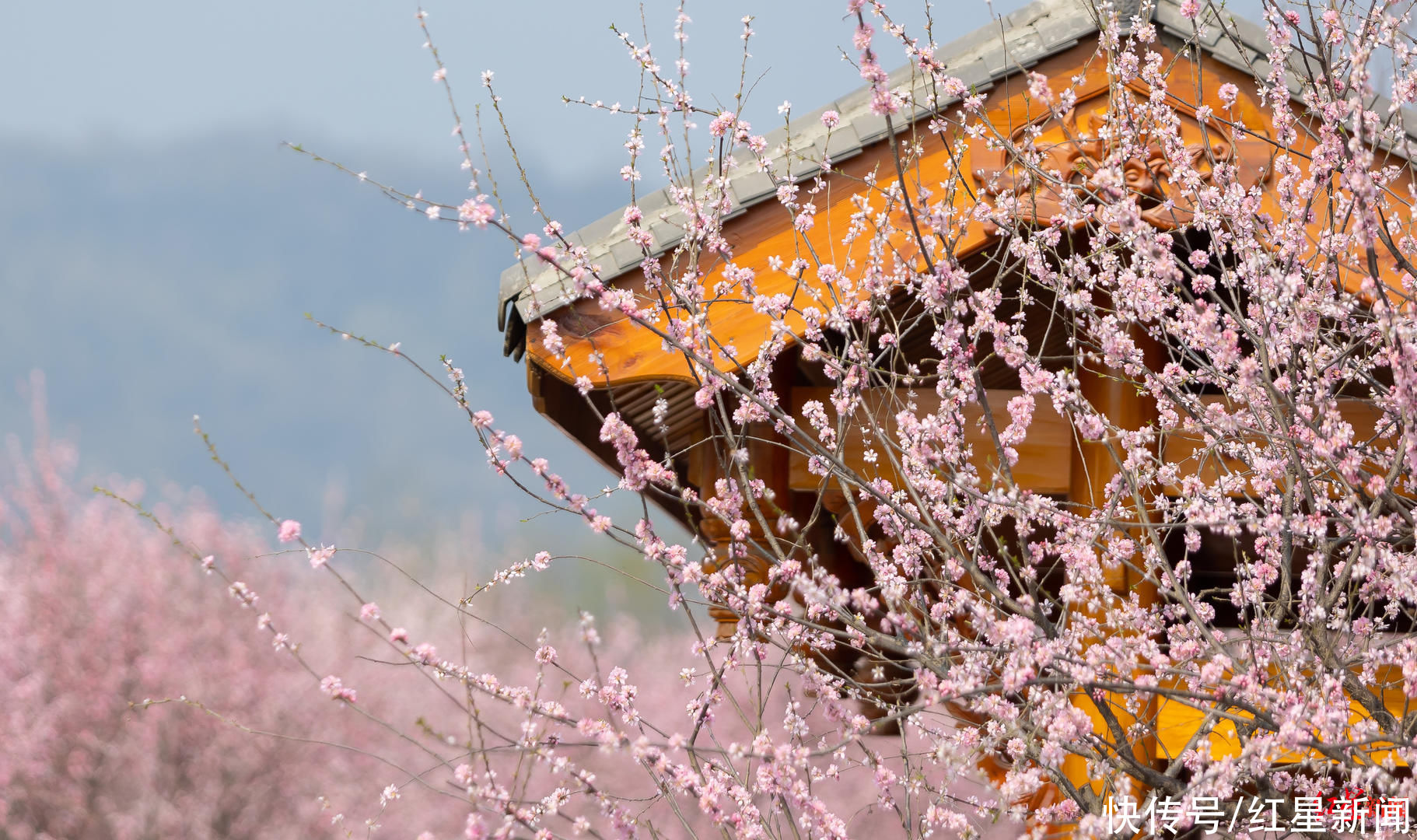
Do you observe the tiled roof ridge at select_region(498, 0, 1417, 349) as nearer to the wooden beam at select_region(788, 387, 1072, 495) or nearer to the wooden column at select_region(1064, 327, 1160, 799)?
the wooden beam at select_region(788, 387, 1072, 495)

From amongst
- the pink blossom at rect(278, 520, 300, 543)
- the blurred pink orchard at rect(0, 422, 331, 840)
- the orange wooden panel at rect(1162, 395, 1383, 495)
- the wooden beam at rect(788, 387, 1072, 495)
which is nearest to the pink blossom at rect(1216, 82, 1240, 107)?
the orange wooden panel at rect(1162, 395, 1383, 495)

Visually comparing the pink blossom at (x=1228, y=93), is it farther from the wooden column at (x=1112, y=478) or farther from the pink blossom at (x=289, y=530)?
Result: the pink blossom at (x=289, y=530)

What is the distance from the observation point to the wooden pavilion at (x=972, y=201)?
13.2 feet

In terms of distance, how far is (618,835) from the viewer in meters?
2.77

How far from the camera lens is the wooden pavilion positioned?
4.01 m

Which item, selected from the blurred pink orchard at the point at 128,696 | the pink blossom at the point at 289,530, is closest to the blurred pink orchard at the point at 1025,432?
the pink blossom at the point at 289,530

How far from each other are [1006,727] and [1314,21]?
2.11m

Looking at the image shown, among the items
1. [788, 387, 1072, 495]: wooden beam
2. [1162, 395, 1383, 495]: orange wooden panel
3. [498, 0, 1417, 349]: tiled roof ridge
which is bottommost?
[1162, 395, 1383, 495]: orange wooden panel

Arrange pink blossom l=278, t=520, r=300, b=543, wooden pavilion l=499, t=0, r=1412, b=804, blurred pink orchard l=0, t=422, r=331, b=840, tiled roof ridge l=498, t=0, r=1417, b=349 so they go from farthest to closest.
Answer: blurred pink orchard l=0, t=422, r=331, b=840, tiled roof ridge l=498, t=0, r=1417, b=349, wooden pavilion l=499, t=0, r=1412, b=804, pink blossom l=278, t=520, r=300, b=543

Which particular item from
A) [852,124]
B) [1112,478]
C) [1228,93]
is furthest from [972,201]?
[1112,478]

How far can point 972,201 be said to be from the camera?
3.99m

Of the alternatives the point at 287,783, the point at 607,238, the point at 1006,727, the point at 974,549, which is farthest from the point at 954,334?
the point at 287,783

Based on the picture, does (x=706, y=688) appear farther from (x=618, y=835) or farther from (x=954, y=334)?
(x=954, y=334)

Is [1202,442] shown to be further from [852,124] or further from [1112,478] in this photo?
[852,124]
